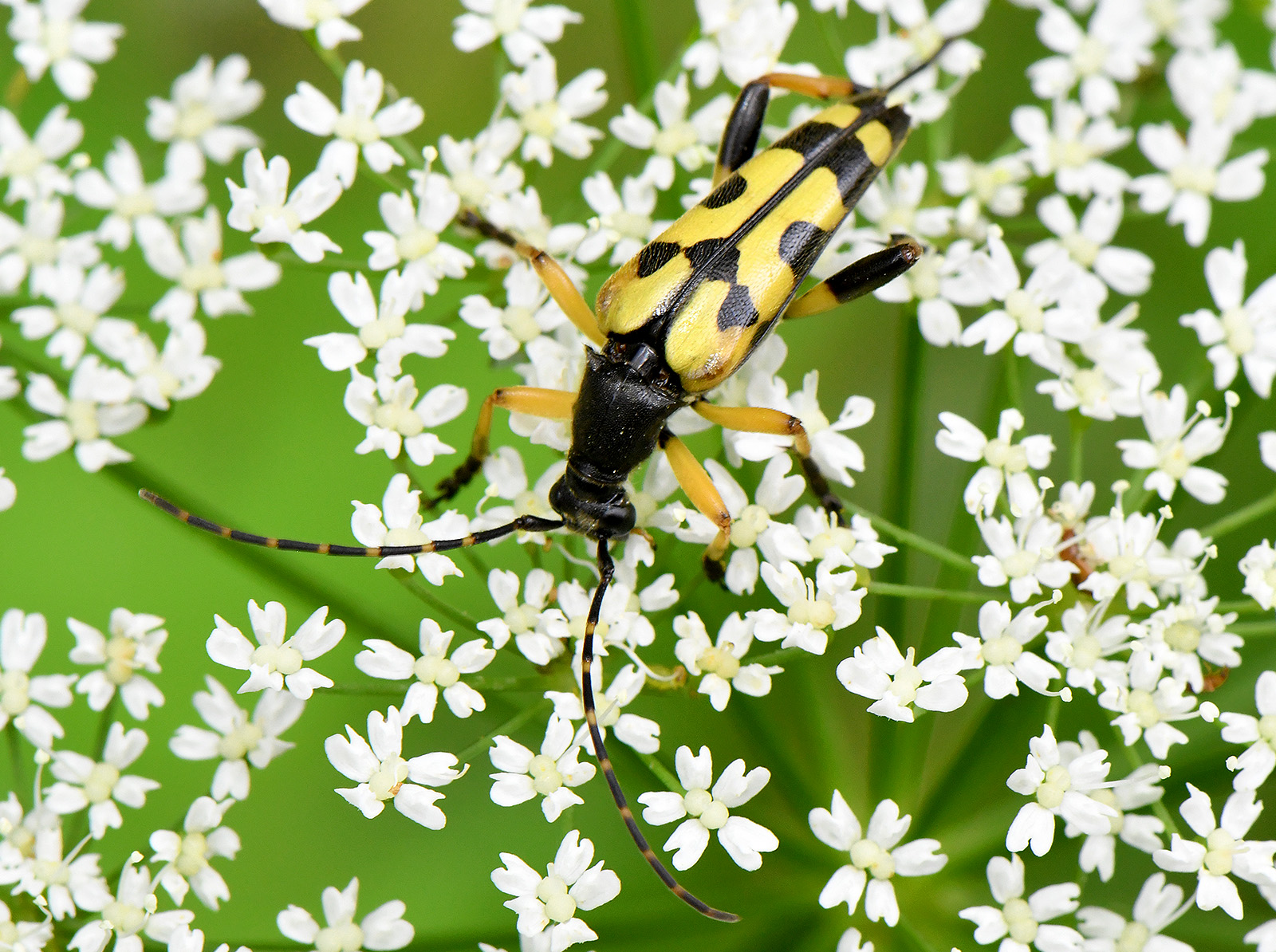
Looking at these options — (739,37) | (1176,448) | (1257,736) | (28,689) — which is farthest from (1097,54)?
(28,689)

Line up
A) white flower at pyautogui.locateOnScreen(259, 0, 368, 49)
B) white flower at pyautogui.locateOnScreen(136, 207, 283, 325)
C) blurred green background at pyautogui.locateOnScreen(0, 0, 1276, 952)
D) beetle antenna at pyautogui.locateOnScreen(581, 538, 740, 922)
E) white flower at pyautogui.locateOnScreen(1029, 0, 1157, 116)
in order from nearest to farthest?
beetle antenna at pyautogui.locateOnScreen(581, 538, 740, 922), blurred green background at pyautogui.locateOnScreen(0, 0, 1276, 952), white flower at pyautogui.locateOnScreen(259, 0, 368, 49), white flower at pyautogui.locateOnScreen(136, 207, 283, 325), white flower at pyautogui.locateOnScreen(1029, 0, 1157, 116)

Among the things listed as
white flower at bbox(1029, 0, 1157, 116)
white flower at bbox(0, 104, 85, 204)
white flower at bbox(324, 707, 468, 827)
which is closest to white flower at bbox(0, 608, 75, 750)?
white flower at bbox(324, 707, 468, 827)

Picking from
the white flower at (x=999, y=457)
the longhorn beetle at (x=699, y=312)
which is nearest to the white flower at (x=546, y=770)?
the longhorn beetle at (x=699, y=312)

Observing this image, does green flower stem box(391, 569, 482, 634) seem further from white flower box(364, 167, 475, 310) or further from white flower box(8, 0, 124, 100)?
white flower box(8, 0, 124, 100)

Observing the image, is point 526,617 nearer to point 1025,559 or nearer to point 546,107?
Result: point 1025,559

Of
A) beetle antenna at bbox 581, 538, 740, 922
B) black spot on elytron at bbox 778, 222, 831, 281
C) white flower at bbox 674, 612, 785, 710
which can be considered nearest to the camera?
beetle antenna at bbox 581, 538, 740, 922

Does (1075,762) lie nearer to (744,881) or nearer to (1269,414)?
(744,881)
